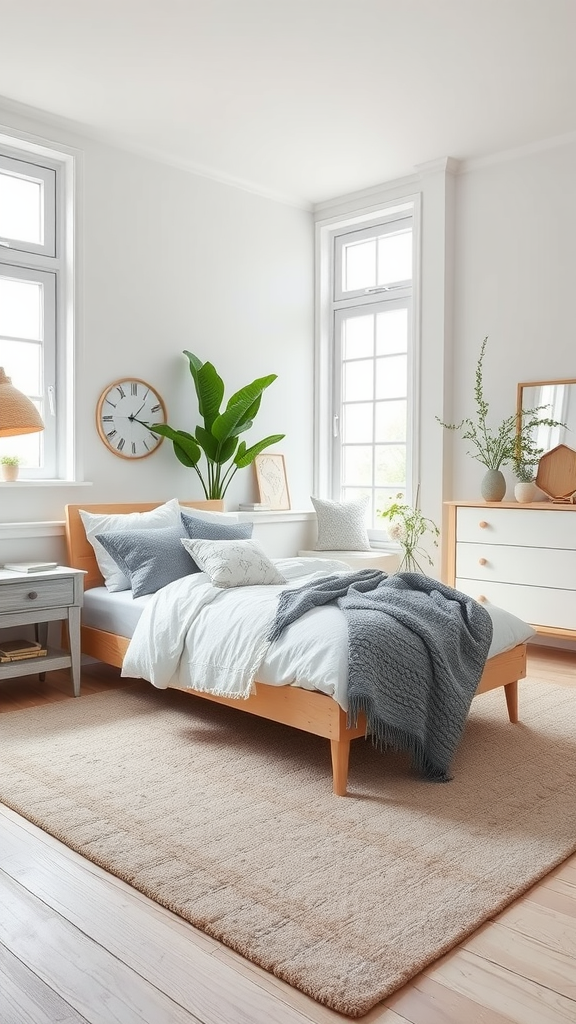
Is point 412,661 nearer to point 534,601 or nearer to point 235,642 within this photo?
point 235,642

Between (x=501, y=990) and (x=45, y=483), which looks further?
(x=45, y=483)

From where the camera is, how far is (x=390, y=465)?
5.77m

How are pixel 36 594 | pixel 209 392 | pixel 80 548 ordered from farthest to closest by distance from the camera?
pixel 209 392 → pixel 80 548 → pixel 36 594

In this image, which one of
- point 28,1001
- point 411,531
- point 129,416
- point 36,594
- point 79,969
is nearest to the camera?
point 28,1001

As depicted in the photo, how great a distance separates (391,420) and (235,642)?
3082 millimetres

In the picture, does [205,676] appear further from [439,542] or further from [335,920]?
[439,542]

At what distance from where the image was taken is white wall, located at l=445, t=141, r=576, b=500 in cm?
479

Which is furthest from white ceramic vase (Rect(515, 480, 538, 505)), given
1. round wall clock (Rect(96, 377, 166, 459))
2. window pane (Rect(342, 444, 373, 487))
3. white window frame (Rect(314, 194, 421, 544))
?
round wall clock (Rect(96, 377, 166, 459))

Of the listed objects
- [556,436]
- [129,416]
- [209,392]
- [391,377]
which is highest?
[391,377]

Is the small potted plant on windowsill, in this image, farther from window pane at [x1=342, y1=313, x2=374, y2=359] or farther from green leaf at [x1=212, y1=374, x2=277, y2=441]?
window pane at [x1=342, y1=313, x2=374, y2=359]

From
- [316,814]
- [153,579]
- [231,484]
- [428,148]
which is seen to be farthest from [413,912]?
[428,148]

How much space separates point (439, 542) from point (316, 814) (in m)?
3.03

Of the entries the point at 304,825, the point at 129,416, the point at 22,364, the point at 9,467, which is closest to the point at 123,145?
the point at 22,364

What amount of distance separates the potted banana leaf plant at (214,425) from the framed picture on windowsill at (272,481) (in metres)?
0.52
